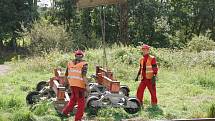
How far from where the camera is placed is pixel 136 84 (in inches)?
650

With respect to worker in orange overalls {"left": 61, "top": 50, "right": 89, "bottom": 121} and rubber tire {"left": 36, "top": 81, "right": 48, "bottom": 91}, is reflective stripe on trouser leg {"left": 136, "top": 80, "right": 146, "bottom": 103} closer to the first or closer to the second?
worker in orange overalls {"left": 61, "top": 50, "right": 89, "bottom": 121}

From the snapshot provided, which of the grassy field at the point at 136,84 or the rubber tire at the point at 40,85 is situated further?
the rubber tire at the point at 40,85

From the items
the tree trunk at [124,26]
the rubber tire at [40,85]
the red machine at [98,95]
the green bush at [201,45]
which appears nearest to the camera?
the red machine at [98,95]

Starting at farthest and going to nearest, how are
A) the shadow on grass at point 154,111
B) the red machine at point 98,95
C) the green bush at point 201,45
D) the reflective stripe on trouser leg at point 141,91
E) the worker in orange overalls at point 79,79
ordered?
the green bush at point 201,45 < the reflective stripe on trouser leg at point 141,91 < the shadow on grass at point 154,111 < the red machine at point 98,95 < the worker in orange overalls at point 79,79

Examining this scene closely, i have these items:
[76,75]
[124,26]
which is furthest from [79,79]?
[124,26]

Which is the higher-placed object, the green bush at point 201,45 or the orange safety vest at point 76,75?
the orange safety vest at point 76,75

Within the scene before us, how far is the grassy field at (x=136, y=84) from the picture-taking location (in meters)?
10.9

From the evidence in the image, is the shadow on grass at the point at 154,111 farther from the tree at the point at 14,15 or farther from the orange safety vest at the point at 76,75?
the tree at the point at 14,15

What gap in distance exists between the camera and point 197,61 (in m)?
21.5

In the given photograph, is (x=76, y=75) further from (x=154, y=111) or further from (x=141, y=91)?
(x=141, y=91)

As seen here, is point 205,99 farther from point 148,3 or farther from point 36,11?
point 148,3

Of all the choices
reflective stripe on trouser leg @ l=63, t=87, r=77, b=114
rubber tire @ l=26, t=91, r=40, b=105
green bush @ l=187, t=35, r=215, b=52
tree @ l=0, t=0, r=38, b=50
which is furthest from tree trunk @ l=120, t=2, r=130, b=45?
reflective stripe on trouser leg @ l=63, t=87, r=77, b=114

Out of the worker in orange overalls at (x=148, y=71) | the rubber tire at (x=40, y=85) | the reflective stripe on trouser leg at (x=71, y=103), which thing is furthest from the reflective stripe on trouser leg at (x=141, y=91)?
the rubber tire at (x=40, y=85)

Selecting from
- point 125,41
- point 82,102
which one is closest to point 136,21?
point 125,41
